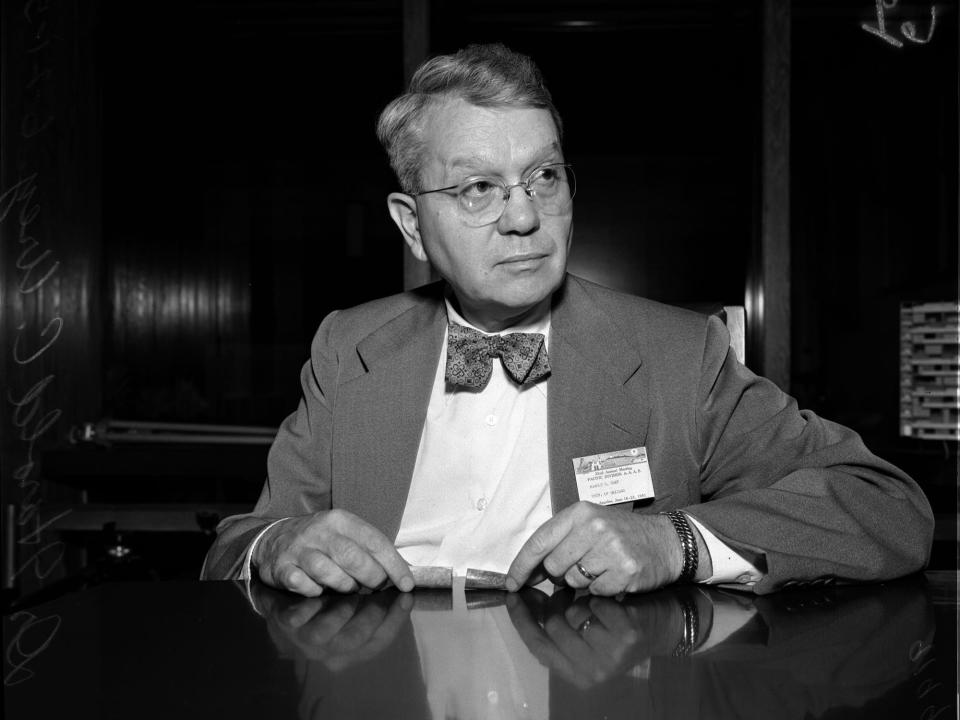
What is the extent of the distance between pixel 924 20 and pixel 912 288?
4.06 feet

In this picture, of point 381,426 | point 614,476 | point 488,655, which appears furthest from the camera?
point 381,426

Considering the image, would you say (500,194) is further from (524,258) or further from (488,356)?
(488,356)

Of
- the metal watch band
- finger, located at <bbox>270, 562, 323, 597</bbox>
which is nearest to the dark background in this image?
finger, located at <bbox>270, 562, 323, 597</bbox>

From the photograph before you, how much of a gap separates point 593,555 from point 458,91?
87cm

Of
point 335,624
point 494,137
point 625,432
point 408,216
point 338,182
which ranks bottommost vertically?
point 335,624

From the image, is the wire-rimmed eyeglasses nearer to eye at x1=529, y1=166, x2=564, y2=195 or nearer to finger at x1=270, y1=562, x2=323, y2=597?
eye at x1=529, y1=166, x2=564, y2=195

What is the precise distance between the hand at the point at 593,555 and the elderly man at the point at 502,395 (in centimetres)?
17

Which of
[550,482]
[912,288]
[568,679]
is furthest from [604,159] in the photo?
[568,679]

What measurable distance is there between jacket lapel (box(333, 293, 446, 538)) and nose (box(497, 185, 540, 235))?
12.7 inches

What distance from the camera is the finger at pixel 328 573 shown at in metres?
1.10

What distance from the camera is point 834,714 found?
665mm

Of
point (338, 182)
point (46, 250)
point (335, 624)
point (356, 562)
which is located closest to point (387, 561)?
point (356, 562)

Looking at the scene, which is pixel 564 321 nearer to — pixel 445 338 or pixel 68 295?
pixel 445 338

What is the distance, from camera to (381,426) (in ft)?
5.24
